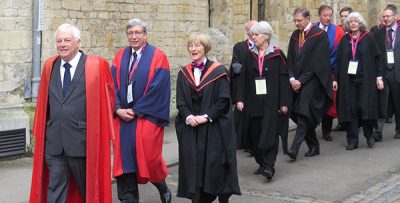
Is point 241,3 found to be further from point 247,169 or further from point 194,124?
point 194,124

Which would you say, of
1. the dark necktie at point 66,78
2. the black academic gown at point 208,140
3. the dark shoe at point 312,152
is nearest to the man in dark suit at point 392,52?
the dark shoe at point 312,152

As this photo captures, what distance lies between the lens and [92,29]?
10117 mm

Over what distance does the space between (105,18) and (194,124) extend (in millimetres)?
5050

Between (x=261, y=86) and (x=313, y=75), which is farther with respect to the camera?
(x=313, y=75)

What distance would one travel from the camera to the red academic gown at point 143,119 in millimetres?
5895

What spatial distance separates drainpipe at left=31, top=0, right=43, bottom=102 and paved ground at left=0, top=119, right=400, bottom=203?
1168 millimetres

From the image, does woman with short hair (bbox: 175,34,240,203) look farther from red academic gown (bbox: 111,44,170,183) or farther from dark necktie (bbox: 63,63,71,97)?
dark necktie (bbox: 63,63,71,97)

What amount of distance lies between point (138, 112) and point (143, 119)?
0.09 meters

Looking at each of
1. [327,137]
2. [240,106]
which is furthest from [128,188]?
[327,137]

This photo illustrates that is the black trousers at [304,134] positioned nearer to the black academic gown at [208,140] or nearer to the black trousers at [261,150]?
the black trousers at [261,150]

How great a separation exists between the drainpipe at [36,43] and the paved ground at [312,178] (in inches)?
46.0

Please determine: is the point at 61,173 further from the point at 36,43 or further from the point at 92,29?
the point at 92,29

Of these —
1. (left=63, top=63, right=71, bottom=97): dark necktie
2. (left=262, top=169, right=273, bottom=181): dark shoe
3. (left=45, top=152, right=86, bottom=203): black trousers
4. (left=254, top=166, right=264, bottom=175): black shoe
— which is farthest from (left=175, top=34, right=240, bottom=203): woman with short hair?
(left=254, top=166, right=264, bottom=175): black shoe

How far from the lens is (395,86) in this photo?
10.4 metres
